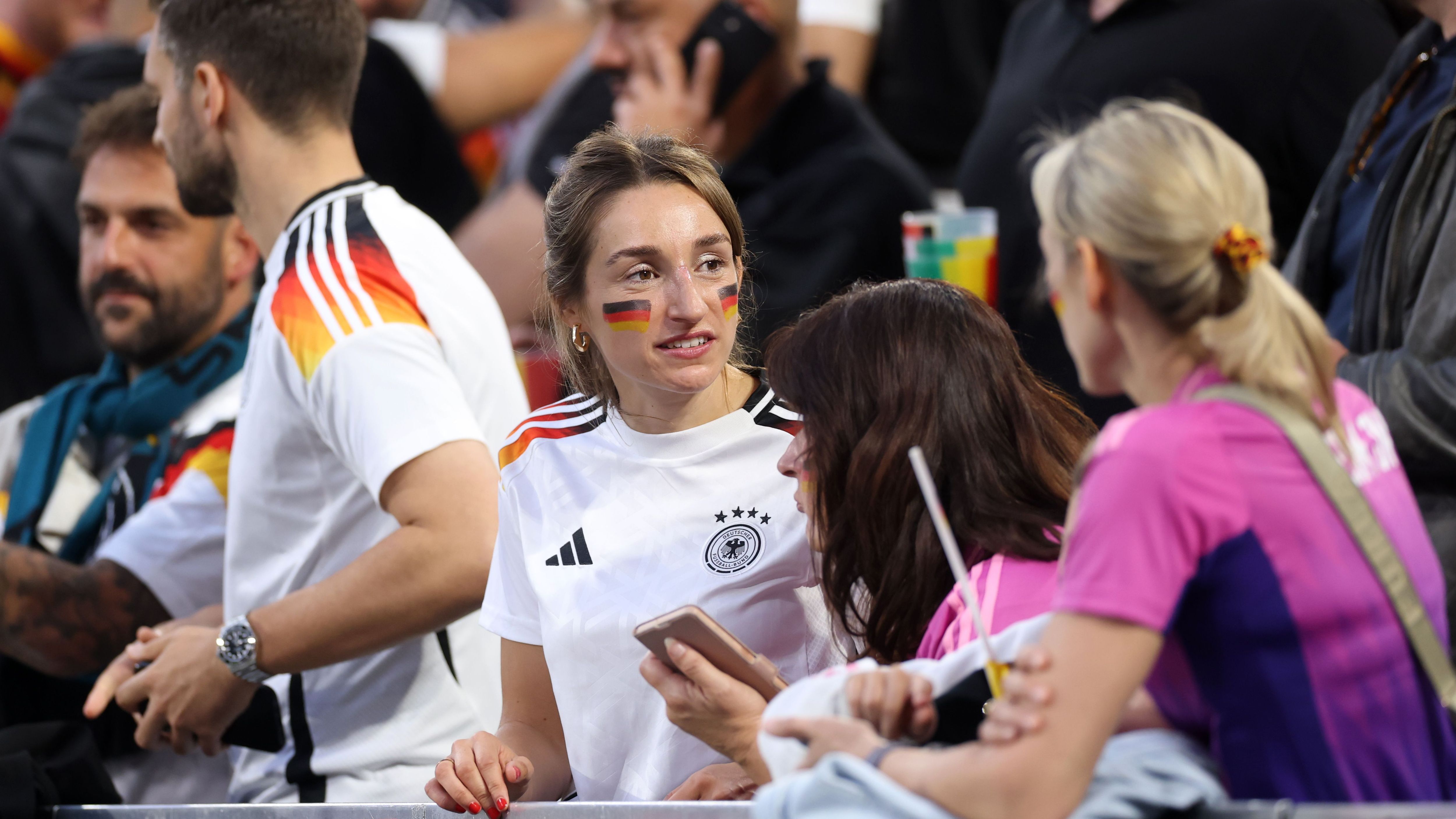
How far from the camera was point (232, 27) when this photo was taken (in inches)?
103

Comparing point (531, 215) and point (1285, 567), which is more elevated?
point (1285, 567)

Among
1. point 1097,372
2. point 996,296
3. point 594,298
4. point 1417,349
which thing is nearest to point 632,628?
point 594,298

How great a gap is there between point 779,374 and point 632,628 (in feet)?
1.42

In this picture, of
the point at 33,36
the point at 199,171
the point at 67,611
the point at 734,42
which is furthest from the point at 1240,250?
the point at 33,36

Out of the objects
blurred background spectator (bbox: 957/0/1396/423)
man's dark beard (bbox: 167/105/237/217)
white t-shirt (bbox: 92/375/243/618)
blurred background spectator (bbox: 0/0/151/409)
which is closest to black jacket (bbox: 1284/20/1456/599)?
blurred background spectator (bbox: 957/0/1396/423)

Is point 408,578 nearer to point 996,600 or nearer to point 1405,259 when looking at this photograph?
point 996,600

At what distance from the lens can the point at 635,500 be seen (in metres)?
2.10

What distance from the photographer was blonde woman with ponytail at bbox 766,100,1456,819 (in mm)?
1207

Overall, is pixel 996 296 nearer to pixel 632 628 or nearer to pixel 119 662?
pixel 632 628

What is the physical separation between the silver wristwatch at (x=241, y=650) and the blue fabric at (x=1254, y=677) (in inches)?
61.5

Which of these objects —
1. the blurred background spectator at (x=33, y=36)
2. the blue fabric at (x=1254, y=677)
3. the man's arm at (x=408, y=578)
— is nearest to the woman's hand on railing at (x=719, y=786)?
the man's arm at (x=408, y=578)

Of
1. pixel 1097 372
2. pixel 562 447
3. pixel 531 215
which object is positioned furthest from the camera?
pixel 531 215

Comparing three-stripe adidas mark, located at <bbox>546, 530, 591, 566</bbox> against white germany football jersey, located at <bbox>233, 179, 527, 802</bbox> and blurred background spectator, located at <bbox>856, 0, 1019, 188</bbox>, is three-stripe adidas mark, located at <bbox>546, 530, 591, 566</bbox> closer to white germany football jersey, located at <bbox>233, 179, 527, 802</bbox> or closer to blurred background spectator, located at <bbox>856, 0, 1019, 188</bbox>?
white germany football jersey, located at <bbox>233, 179, 527, 802</bbox>

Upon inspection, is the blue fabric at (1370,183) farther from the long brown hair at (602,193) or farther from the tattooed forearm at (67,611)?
the tattooed forearm at (67,611)
